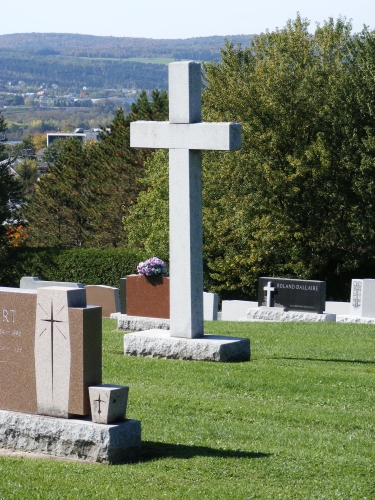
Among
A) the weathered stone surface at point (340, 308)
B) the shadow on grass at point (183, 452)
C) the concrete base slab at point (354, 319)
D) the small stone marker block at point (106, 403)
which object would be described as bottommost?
the weathered stone surface at point (340, 308)

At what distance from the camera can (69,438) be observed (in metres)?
6.93

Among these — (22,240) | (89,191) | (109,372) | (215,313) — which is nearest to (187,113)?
(109,372)

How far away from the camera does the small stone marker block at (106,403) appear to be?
6.80 metres

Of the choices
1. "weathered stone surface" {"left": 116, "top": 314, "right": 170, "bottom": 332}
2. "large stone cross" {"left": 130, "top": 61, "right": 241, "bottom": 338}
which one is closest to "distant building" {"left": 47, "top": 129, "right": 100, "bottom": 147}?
"weathered stone surface" {"left": 116, "top": 314, "right": 170, "bottom": 332}

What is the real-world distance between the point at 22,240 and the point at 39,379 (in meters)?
43.2

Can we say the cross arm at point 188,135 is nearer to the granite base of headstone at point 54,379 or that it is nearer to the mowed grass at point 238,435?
the mowed grass at point 238,435

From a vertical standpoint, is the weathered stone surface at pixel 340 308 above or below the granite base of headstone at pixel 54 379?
below

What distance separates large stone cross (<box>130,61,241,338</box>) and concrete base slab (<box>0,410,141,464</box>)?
13.9 feet

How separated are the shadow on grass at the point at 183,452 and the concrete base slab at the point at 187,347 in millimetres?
3812

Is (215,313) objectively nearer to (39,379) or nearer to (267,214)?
(267,214)

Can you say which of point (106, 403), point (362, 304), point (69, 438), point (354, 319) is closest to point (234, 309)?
point (362, 304)

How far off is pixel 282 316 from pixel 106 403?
1382 centimetres

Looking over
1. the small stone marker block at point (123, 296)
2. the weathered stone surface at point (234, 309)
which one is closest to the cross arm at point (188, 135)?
the small stone marker block at point (123, 296)

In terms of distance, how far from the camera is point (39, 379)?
7.23 metres
